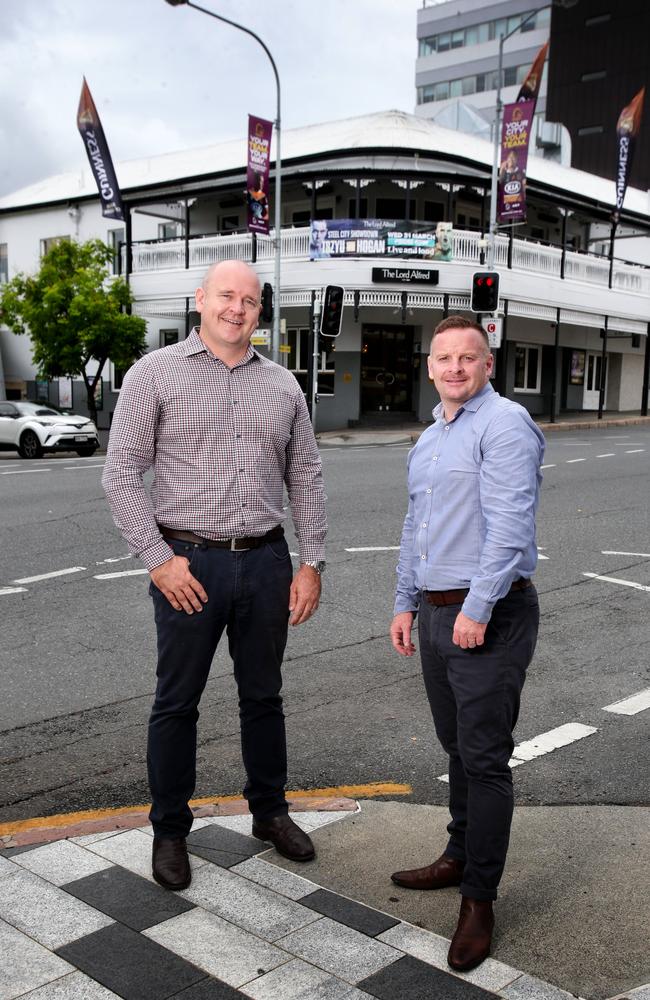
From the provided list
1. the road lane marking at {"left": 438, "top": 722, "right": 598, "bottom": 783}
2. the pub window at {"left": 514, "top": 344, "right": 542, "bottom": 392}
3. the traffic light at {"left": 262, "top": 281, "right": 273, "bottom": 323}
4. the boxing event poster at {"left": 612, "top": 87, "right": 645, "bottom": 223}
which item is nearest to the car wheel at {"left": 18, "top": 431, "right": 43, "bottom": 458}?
the traffic light at {"left": 262, "top": 281, "right": 273, "bottom": 323}

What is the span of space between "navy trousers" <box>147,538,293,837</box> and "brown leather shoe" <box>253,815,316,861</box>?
1.4 inches

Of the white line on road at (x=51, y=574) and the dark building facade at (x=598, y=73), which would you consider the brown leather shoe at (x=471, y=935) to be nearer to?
the white line on road at (x=51, y=574)

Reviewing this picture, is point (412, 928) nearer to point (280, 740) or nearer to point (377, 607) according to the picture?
point (280, 740)

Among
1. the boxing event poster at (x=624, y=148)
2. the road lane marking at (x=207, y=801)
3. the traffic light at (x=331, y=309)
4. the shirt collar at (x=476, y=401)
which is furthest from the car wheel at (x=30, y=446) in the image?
the boxing event poster at (x=624, y=148)

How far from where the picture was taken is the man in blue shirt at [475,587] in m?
2.98

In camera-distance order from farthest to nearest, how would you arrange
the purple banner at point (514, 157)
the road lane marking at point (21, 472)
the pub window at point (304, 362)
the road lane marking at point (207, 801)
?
the pub window at point (304, 362), the purple banner at point (514, 157), the road lane marking at point (21, 472), the road lane marking at point (207, 801)

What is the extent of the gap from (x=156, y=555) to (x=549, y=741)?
2.48 m

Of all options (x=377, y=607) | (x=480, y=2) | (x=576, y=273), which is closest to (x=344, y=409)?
(x=576, y=273)

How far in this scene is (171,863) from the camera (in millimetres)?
3289

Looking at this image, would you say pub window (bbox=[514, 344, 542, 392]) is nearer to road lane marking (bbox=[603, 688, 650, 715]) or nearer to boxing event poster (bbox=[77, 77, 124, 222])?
boxing event poster (bbox=[77, 77, 124, 222])

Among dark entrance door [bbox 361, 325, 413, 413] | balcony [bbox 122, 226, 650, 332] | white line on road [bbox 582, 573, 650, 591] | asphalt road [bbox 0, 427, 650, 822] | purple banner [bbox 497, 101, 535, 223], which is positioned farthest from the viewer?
dark entrance door [bbox 361, 325, 413, 413]

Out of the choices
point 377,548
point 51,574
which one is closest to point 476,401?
point 51,574

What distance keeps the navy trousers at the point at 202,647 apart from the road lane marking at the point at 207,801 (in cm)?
52

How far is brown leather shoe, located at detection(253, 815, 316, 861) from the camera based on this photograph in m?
3.48
